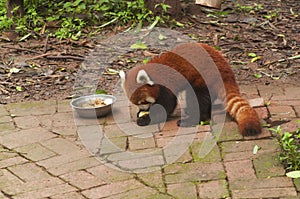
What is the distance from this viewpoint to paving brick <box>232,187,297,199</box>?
3.88 meters

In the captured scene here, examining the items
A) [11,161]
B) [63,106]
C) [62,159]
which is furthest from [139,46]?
[11,161]

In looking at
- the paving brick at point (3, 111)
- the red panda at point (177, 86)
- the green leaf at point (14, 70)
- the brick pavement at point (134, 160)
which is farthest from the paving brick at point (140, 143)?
the green leaf at point (14, 70)

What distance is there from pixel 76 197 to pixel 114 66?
3100mm

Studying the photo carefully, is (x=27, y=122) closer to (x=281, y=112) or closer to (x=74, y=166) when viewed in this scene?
(x=74, y=166)

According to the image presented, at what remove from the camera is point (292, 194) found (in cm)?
387

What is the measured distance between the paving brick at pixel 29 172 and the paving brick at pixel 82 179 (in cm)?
16

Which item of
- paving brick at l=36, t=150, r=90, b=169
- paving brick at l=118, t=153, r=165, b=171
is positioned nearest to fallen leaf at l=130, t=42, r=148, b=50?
paving brick at l=36, t=150, r=90, b=169

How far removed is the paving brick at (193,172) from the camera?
422cm

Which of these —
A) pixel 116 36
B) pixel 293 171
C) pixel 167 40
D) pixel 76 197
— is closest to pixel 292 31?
pixel 167 40

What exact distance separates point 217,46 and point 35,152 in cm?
328

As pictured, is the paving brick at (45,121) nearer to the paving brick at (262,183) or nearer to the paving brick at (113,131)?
the paving brick at (113,131)

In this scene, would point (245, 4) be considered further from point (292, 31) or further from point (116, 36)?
point (116, 36)

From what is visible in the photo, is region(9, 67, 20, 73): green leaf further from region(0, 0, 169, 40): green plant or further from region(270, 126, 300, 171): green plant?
region(270, 126, 300, 171): green plant

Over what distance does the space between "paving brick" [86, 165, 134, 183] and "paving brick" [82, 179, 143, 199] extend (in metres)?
0.07
